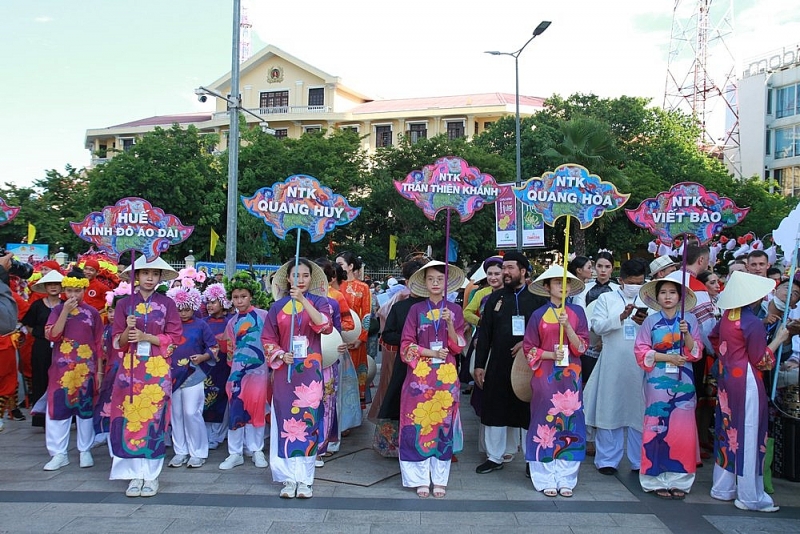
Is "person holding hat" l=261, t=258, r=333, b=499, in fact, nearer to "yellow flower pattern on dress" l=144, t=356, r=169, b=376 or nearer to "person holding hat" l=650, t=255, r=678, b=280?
"yellow flower pattern on dress" l=144, t=356, r=169, b=376

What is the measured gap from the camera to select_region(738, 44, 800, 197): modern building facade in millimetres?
32656

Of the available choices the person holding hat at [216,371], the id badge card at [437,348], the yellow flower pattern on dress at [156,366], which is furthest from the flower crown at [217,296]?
the id badge card at [437,348]

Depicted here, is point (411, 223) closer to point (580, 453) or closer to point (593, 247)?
point (593, 247)

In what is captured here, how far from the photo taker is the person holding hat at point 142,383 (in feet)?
16.4

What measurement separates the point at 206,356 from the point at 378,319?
2.28 m

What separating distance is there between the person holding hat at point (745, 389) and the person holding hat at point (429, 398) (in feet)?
6.31

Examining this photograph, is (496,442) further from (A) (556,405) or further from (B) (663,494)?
(B) (663,494)

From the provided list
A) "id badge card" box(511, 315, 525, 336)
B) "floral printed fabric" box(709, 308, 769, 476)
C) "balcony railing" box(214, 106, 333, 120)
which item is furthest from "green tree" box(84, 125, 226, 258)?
"floral printed fabric" box(709, 308, 769, 476)

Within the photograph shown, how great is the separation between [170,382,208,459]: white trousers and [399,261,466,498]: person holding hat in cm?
181

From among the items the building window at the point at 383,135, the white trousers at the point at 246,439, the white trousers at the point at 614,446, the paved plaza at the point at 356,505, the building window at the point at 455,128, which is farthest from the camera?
the building window at the point at 383,135

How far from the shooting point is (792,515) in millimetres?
4684

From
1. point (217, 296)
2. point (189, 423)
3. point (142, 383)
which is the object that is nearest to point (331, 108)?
point (217, 296)

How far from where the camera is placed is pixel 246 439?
5.90m

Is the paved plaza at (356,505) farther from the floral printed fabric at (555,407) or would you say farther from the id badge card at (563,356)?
the id badge card at (563,356)
